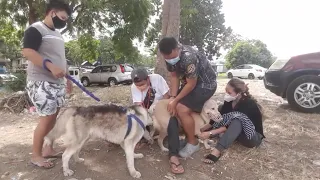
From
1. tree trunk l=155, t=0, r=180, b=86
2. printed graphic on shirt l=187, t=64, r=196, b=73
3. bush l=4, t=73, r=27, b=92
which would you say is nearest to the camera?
printed graphic on shirt l=187, t=64, r=196, b=73

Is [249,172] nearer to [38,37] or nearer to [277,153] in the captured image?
[277,153]

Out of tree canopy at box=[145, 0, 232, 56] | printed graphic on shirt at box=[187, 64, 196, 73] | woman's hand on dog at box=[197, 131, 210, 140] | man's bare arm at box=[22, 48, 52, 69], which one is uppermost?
tree canopy at box=[145, 0, 232, 56]

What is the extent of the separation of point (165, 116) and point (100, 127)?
815 mm

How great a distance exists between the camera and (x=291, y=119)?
18.6 ft

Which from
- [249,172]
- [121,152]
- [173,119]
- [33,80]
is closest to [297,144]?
[249,172]

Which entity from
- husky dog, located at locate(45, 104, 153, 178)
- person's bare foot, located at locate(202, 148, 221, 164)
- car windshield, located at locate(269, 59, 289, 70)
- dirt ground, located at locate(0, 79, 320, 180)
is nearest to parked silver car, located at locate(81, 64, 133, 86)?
car windshield, located at locate(269, 59, 289, 70)

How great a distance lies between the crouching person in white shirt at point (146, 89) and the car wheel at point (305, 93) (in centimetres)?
382

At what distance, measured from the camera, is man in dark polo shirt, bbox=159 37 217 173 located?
10.4ft

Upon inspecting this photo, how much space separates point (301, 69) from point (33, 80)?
5632mm

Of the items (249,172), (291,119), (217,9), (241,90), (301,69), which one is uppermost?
(217,9)

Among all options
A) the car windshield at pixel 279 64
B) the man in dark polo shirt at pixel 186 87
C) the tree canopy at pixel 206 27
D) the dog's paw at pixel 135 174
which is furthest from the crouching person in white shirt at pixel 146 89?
the tree canopy at pixel 206 27

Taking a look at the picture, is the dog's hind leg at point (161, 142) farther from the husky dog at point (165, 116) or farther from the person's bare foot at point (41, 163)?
the person's bare foot at point (41, 163)

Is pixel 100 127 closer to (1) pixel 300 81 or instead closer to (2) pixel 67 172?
(2) pixel 67 172

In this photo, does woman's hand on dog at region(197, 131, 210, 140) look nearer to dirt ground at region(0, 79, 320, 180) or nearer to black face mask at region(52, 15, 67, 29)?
dirt ground at region(0, 79, 320, 180)
